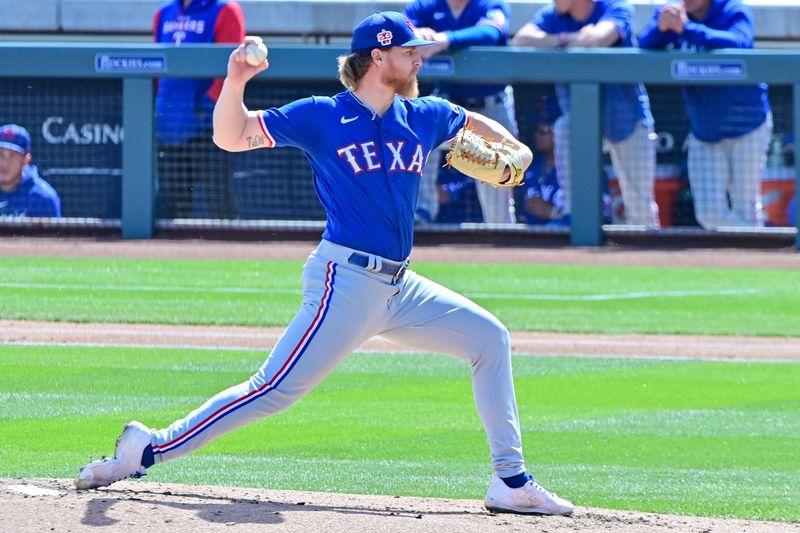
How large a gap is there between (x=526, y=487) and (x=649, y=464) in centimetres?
134

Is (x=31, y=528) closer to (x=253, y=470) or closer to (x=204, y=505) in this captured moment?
(x=204, y=505)

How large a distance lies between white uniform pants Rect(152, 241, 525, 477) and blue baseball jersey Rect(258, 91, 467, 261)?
0.10m

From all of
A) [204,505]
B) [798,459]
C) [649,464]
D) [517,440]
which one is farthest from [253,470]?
[798,459]

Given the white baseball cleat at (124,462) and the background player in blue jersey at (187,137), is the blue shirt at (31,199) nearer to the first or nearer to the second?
the background player in blue jersey at (187,137)

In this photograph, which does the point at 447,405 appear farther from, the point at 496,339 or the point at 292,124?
the point at 292,124

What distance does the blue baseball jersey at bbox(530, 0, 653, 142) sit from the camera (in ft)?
46.2

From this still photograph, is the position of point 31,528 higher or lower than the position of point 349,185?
lower

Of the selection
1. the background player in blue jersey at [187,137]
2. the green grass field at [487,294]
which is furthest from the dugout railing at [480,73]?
the green grass field at [487,294]

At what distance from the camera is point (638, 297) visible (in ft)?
39.5

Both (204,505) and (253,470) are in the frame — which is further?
(253,470)

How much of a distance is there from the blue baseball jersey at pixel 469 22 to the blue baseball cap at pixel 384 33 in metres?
8.80

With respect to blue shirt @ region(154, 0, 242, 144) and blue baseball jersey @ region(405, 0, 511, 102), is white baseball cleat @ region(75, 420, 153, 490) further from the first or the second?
blue shirt @ region(154, 0, 242, 144)

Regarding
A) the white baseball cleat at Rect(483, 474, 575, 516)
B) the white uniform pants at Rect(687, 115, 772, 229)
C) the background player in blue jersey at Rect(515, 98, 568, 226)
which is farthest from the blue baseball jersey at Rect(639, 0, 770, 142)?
the white baseball cleat at Rect(483, 474, 575, 516)

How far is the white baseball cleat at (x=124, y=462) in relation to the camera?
5.00 m
